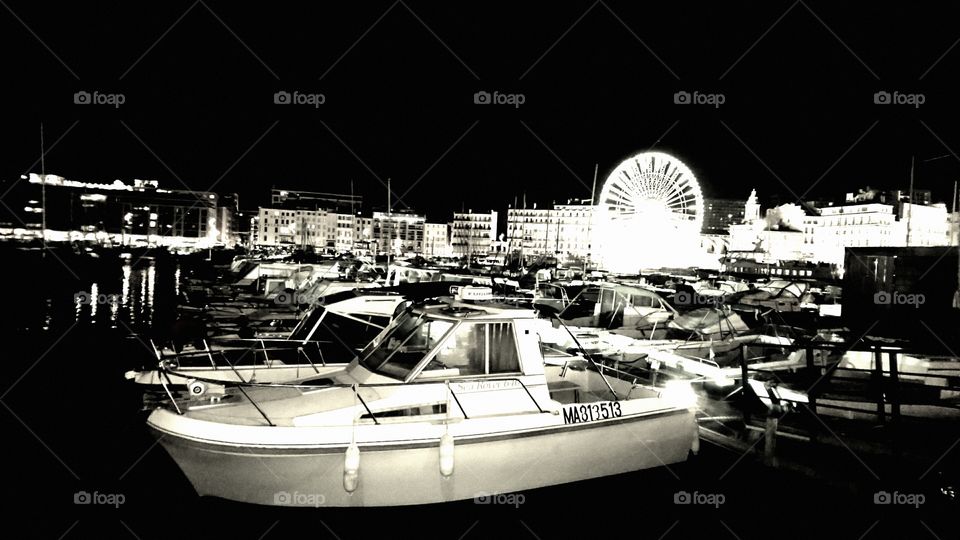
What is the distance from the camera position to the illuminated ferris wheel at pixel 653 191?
45.1m

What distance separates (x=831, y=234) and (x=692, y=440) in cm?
14041

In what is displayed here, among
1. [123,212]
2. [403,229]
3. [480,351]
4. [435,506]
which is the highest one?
[123,212]

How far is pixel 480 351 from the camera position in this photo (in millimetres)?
7816

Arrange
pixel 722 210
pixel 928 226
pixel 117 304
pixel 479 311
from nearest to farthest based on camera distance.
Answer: pixel 479 311 < pixel 117 304 < pixel 928 226 < pixel 722 210

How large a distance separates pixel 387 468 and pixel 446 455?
691 millimetres

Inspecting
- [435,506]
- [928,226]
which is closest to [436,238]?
[928,226]

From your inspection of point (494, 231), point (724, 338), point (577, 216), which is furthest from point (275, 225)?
point (724, 338)

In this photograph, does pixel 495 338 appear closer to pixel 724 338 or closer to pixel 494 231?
pixel 724 338

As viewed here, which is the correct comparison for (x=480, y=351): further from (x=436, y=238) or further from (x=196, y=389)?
(x=436, y=238)

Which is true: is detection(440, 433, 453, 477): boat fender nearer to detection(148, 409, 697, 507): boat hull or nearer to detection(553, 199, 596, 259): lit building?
detection(148, 409, 697, 507): boat hull

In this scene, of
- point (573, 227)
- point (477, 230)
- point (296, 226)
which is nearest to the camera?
point (573, 227)

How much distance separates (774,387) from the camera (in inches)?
483

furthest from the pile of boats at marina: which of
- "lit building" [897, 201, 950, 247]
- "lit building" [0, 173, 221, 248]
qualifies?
"lit building" [0, 173, 221, 248]

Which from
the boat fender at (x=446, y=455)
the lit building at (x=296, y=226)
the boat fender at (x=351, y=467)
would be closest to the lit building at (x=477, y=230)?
the lit building at (x=296, y=226)
